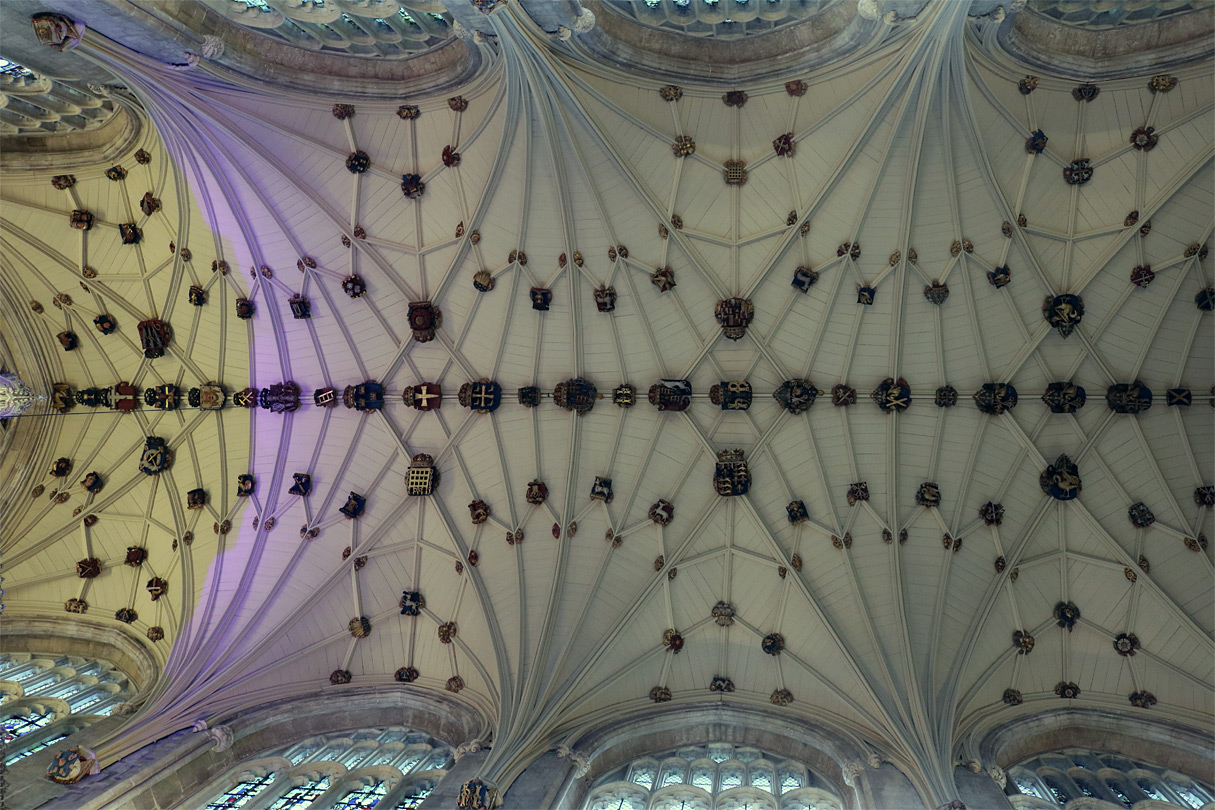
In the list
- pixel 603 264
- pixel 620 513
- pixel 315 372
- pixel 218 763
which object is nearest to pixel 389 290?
pixel 315 372

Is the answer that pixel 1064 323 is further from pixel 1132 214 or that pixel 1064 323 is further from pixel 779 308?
pixel 779 308

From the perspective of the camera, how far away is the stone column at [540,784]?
16.6 meters

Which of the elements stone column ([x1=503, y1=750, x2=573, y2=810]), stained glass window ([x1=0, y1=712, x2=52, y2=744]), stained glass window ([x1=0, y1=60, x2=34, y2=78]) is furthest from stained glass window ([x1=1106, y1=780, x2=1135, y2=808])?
stained glass window ([x1=0, y1=60, x2=34, y2=78])

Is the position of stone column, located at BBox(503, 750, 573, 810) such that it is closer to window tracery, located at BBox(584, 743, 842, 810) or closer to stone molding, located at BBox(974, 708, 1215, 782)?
window tracery, located at BBox(584, 743, 842, 810)

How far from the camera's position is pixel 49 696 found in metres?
20.7

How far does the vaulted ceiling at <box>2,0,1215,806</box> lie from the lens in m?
18.9

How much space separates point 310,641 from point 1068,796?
22.2 meters

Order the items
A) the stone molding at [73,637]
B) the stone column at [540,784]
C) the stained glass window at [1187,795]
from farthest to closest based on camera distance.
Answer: the stone molding at [73,637] < the stained glass window at [1187,795] < the stone column at [540,784]

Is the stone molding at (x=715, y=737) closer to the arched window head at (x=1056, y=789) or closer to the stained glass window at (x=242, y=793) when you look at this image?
the arched window head at (x=1056, y=789)

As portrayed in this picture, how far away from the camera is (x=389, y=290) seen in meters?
21.7

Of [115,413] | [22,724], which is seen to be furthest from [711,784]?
[115,413]

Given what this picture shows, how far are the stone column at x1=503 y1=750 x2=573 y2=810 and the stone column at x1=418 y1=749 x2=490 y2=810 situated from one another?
112 cm

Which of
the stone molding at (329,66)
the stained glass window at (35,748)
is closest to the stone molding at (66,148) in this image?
the stone molding at (329,66)

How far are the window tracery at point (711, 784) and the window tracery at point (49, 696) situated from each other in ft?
48.6
